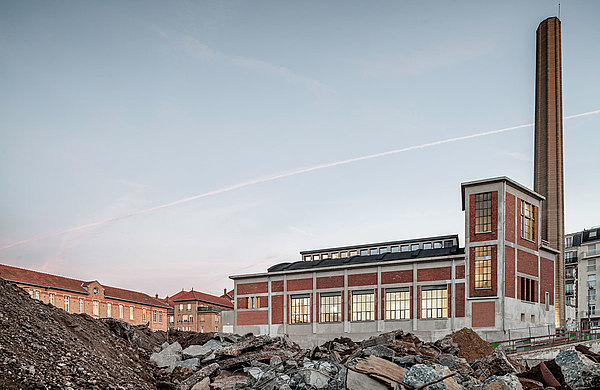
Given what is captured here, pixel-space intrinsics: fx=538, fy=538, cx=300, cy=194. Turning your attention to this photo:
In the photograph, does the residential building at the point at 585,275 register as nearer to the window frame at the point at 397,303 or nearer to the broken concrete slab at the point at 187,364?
the window frame at the point at 397,303

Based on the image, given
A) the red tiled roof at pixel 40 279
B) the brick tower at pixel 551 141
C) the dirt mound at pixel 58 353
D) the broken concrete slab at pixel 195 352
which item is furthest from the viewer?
the red tiled roof at pixel 40 279

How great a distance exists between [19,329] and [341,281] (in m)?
33.6

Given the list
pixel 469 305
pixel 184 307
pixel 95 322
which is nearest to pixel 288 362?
pixel 95 322

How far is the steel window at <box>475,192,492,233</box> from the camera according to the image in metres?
39.7

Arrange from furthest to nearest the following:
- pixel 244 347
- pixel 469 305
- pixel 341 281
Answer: pixel 341 281 < pixel 469 305 < pixel 244 347

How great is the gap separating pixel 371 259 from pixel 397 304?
19.8ft

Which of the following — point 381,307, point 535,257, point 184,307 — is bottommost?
point 184,307

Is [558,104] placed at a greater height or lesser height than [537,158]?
greater

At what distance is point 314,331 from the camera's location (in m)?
46.8

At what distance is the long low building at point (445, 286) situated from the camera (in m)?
38.7

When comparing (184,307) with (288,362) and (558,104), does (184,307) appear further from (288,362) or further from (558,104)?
(288,362)

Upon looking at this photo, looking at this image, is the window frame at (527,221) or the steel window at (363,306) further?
the steel window at (363,306)

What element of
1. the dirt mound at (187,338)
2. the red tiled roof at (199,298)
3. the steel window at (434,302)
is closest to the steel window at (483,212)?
the steel window at (434,302)

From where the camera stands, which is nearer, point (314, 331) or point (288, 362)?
point (288, 362)
